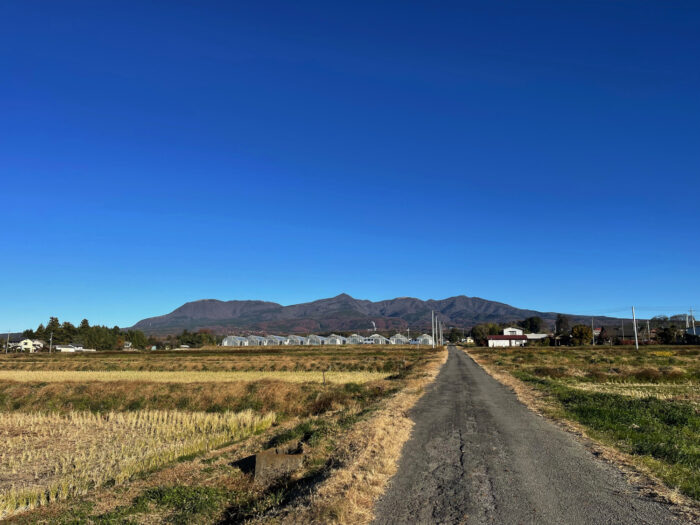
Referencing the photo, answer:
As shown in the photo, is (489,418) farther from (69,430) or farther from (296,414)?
(69,430)

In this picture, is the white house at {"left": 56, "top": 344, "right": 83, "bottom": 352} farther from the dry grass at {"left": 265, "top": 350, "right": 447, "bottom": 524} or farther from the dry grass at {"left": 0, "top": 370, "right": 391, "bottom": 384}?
the dry grass at {"left": 265, "top": 350, "right": 447, "bottom": 524}

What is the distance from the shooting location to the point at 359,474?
29.6 ft

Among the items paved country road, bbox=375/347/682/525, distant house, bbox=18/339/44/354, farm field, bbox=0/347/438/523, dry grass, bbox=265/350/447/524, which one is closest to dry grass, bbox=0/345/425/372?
farm field, bbox=0/347/438/523

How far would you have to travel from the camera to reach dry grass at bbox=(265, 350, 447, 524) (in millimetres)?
7039

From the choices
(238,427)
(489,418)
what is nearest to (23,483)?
(238,427)

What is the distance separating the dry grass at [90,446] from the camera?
1169cm

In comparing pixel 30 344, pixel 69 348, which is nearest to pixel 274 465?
pixel 69 348

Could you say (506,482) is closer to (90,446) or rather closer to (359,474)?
(359,474)

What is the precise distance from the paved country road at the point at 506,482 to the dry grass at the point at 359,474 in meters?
0.29

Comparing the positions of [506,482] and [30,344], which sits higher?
[506,482]

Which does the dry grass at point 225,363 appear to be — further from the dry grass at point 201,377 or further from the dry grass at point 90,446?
the dry grass at point 90,446

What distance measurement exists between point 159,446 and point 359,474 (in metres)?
10.6

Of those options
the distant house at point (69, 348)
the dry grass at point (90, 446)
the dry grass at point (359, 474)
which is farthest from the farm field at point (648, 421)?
the distant house at point (69, 348)

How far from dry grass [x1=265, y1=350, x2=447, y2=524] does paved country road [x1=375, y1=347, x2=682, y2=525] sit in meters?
0.29
